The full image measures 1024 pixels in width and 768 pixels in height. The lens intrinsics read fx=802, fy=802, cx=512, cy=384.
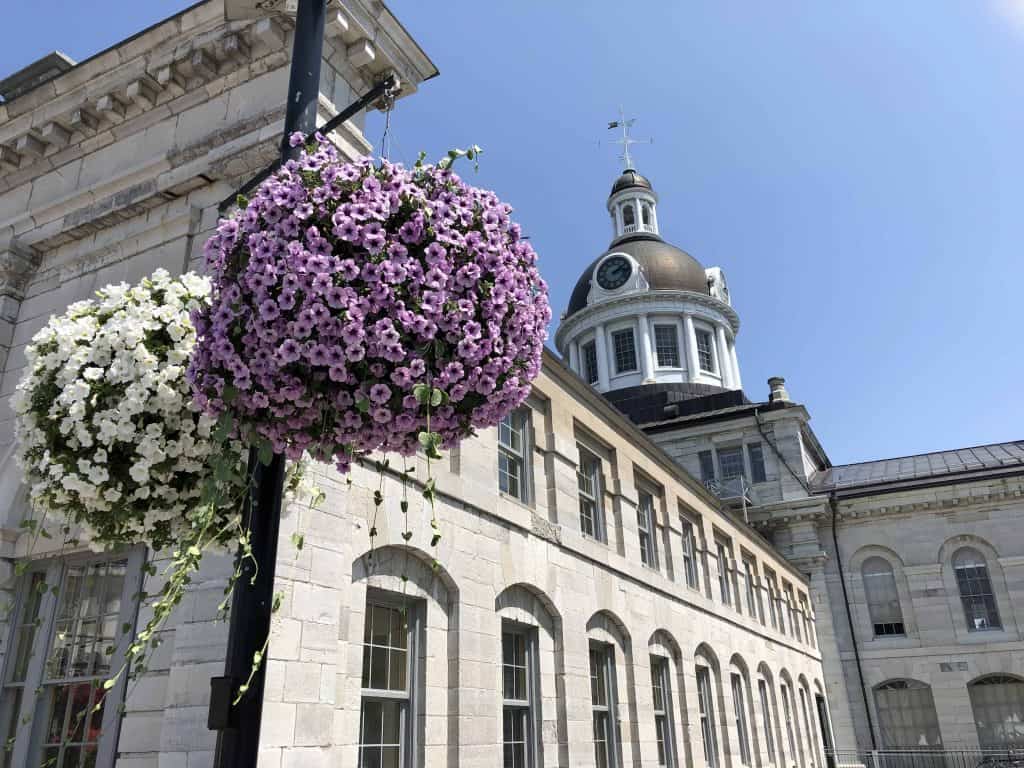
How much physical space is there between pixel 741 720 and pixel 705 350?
122 feet

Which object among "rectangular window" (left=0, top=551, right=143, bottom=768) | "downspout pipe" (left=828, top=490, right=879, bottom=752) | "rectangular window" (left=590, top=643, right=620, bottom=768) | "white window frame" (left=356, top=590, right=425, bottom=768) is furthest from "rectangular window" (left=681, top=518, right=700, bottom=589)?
"downspout pipe" (left=828, top=490, right=879, bottom=752)

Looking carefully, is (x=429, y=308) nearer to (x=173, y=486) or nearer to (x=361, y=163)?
(x=361, y=163)

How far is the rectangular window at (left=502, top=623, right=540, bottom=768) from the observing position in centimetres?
1106

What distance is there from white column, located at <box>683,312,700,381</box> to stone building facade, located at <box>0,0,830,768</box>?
36758 millimetres

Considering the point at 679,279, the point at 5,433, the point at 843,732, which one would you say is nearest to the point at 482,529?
the point at 5,433

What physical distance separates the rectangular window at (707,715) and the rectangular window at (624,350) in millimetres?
35601

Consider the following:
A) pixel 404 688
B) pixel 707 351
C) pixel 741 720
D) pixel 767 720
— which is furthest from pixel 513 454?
pixel 707 351

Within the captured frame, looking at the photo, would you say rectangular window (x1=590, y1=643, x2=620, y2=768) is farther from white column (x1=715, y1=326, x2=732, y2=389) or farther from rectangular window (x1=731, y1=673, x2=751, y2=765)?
white column (x1=715, y1=326, x2=732, y2=389)

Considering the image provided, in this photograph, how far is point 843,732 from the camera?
34031 millimetres

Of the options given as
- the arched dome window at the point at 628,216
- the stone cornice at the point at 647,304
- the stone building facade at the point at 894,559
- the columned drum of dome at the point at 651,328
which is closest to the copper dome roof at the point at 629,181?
the arched dome window at the point at 628,216

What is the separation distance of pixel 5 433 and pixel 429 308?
8683 millimetres

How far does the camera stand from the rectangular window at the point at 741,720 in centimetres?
2059

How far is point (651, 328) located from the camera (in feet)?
181

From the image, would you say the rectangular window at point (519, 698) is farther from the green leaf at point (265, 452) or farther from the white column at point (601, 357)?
the white column at point (601, 357)
